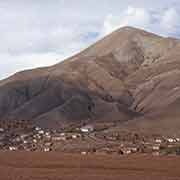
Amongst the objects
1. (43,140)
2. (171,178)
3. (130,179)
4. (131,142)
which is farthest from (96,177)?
(43,140)

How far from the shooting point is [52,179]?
59688 mm

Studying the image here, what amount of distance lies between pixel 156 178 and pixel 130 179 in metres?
3.47

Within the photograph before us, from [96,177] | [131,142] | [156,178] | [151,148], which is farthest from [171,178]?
[131,142]

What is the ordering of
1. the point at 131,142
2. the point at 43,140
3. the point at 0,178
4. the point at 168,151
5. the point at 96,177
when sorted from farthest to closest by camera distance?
1. the point at 43,140
2. the point at 131,142
3. the point at 168,151
4. the point at 96,177
5. the point at 0,178

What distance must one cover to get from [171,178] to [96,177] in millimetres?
8745

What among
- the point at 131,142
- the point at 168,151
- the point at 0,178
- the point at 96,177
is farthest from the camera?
the point at 131,142

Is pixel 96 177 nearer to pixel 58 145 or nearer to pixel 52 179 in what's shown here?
pixel 52 179

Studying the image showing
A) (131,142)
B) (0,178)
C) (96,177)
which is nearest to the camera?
(0,178)

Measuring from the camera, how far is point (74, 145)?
560 ft

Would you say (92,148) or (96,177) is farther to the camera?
(92,148)

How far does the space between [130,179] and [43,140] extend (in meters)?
136

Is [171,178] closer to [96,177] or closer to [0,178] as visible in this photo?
[96,177]

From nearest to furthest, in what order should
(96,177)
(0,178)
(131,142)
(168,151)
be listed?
1. (0,178)
2. (96,177)
3. (168,151)
4. (131,142)

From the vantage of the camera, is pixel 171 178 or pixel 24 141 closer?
pixel 171 178
